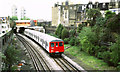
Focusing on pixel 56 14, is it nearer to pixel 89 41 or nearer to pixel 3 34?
pixel 89 41

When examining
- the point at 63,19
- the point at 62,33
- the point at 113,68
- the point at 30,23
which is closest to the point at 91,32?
the point at 113,68

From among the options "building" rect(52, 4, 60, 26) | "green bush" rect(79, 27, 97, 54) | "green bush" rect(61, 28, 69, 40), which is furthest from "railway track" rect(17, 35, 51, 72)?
"building" rect(52, 4, 60, 26)

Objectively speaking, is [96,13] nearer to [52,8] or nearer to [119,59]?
[119,59]

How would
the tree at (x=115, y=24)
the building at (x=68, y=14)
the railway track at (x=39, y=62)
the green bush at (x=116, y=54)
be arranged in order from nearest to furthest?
the green bush at (x=116, y=54) → the railway track at (x=39, y=62) → the tree at (x=115, y=24) → the building at (x=68, y=14)

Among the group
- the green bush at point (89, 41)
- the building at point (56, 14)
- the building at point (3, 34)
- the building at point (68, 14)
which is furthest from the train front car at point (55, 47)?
the building at point (56, 14)

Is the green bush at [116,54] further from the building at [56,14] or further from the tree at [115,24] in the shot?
the building at [56,14]

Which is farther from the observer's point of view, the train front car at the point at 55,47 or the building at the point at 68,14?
the building at the point at 68,14

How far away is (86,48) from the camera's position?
21.2 m

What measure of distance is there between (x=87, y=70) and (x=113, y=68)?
3.10 m

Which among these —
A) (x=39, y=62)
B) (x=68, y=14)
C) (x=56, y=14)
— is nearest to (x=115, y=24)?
(x=39, y=62)

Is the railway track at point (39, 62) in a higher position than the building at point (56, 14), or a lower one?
lower

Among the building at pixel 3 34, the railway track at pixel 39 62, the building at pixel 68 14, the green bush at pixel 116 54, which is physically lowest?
the railway track at pixel 39 62

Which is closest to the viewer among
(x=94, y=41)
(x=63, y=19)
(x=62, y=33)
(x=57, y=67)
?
(x=57, y=67)

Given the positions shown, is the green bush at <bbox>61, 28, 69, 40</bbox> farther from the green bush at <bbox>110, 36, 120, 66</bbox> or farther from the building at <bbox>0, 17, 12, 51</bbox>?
the green bush at <bbox>110, 36, 120, 66</bbox>
